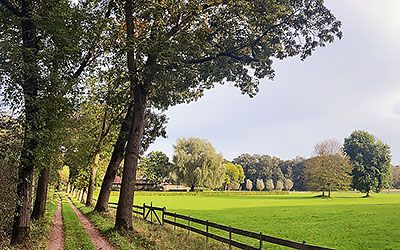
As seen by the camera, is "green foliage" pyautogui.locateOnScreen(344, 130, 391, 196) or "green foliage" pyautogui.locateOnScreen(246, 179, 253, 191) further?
"green foliage" pyautogui.locateOnScreen(246, 179, 253, 191)

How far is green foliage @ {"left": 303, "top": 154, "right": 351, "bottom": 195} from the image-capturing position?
90562 millimetres

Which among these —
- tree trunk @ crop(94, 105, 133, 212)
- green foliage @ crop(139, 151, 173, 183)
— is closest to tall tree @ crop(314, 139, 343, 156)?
Answer: green foliage @ crop(139, 151, 173, 183)

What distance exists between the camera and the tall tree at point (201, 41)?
1659 centimetres

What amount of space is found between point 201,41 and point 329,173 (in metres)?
80.0

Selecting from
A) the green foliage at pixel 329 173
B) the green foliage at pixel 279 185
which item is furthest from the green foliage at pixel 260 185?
the green foliage at pixel 329 173

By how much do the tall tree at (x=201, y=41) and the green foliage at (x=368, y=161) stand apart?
85232 mm

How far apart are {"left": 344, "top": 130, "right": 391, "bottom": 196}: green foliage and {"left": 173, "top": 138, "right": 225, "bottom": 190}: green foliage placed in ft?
108

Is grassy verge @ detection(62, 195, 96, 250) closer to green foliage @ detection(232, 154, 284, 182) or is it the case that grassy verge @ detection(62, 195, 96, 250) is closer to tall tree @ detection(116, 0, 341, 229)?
tall tree @ detection(116, 0, 341, 229)

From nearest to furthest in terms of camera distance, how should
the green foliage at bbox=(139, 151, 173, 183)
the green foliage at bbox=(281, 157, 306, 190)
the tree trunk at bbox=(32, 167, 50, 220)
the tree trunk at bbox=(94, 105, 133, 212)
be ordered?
the tree trunk at bbox=(32, 167, 50, 220)
the tree trunk at bbox=(94, 105, 133, 212)
the green foliage at bbox=(139, 151, 173, 183)
the green foliage at bbox=(281, 157, 306, 190)

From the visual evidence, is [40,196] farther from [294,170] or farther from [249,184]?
[294,170]

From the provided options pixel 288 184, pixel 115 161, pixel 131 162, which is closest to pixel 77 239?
pixel 131 162

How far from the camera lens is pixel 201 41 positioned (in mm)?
17109

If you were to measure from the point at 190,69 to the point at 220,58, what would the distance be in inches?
65.2

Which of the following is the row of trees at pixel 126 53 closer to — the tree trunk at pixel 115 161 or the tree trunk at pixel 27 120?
the tree trunk at pixel 27 120
